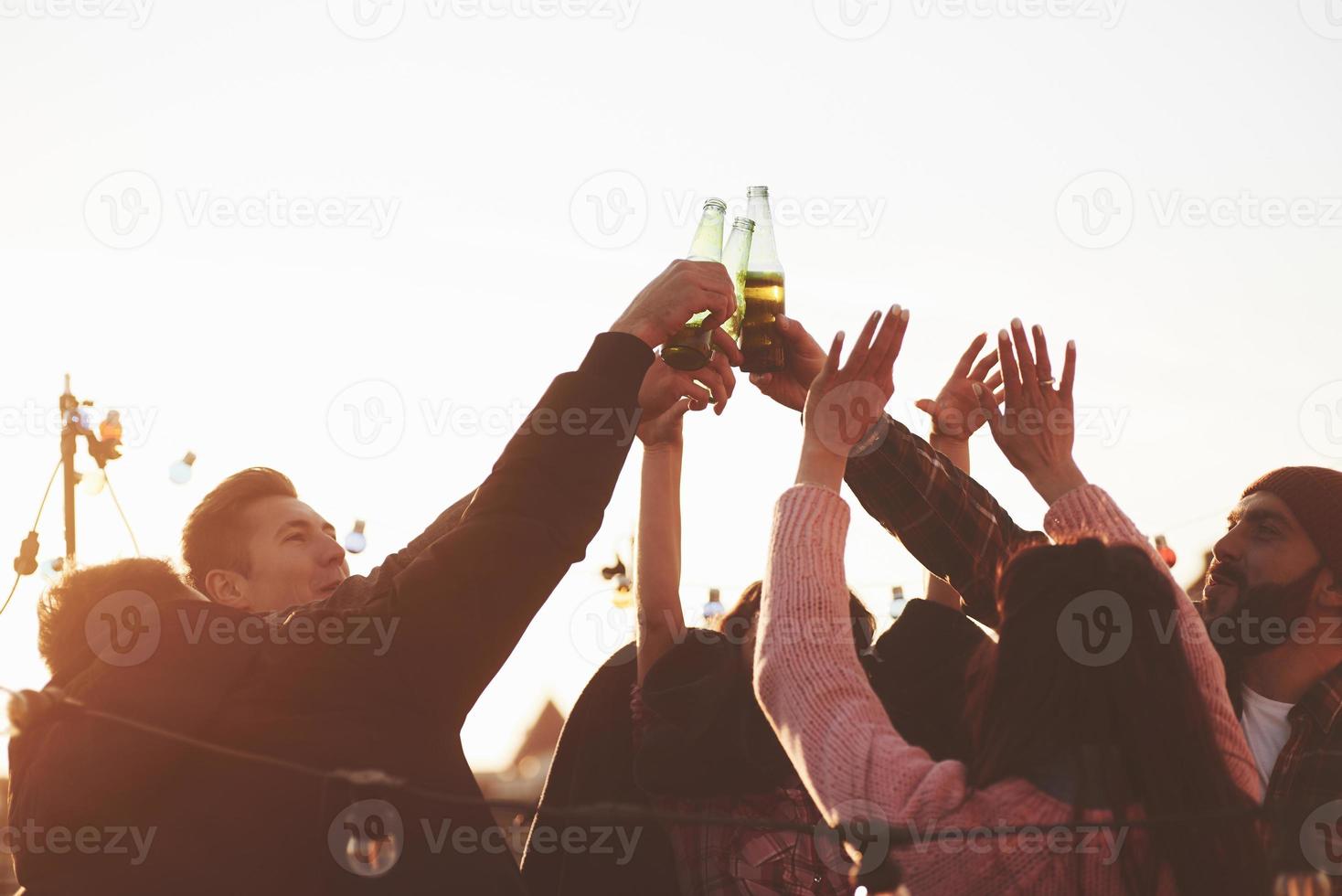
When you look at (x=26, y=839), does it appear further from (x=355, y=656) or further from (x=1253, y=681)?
(x=1253, y=681)

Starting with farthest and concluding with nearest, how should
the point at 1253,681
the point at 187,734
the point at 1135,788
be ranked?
the point at 1253,681 < the point at 187,734 < the point at 1135,788

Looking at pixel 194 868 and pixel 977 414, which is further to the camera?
pixel 977 414

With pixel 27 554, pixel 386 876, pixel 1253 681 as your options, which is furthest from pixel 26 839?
pixel 27 554

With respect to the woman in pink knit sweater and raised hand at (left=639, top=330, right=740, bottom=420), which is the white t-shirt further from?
raised hand at (left=639, top=330, right=740, bottom=420)

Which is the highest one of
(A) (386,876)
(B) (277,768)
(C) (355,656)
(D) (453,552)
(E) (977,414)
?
(E) (977,414)

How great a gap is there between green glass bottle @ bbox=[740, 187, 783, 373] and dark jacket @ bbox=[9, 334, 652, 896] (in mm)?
1477

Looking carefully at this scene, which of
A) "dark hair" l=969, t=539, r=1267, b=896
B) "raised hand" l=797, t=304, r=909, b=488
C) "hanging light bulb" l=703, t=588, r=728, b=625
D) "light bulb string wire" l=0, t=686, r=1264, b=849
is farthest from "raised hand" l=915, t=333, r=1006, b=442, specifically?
"hanging light bulb" l=703, t=588, r=728, b=625

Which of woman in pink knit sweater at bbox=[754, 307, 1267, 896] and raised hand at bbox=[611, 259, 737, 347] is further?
raised hand at bbox=[611, 259, 737, 347]

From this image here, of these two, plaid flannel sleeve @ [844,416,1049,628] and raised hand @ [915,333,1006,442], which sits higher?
raised hand @ [915,333,1006,442]

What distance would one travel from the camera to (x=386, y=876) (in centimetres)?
234

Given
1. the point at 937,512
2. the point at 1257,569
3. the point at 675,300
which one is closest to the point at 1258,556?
the point at 1257,569

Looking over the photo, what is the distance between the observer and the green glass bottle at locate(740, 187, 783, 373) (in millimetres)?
3922

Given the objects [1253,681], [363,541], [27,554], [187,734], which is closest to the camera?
[187,734]

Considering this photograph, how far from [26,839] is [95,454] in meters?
6.94
